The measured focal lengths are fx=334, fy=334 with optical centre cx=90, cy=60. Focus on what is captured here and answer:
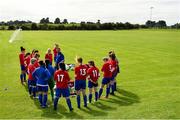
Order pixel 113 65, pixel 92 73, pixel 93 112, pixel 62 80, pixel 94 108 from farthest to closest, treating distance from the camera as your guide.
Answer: pixel 113 65 → pixel 92 73 → pixel 94 108 → pixel 93 112 → pixel 62 80

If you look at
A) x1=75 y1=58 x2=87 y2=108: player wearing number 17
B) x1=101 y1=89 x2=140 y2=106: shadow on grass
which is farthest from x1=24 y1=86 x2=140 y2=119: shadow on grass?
x1=75 y1=58 x2=87 y2=108: player wearing number 17

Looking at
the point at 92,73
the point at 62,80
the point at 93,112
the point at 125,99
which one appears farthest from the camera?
the point at 125,99

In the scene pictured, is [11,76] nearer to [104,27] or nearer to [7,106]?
[7,106]

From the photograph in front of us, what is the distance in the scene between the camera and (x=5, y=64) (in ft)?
107

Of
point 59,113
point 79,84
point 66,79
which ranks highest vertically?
point 66,79

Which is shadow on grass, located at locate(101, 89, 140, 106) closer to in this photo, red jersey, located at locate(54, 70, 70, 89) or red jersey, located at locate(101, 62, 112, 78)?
red jersey, located at locate(101, 62, 112, 78)

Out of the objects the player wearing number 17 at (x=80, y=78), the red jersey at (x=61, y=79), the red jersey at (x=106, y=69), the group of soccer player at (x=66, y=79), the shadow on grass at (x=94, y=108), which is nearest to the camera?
the shadow on grass at (x=94, y=108)

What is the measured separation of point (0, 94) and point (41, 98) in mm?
4059

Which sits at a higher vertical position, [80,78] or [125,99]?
[80,78]

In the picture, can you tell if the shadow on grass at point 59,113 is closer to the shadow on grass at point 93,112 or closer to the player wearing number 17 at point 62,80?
the shadow on grass at point 93,112

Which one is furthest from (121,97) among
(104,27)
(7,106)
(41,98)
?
(104,27)

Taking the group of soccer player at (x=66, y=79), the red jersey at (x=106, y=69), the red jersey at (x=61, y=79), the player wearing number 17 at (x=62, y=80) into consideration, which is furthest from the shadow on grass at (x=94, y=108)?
the red jersey at (x=106, y=69)

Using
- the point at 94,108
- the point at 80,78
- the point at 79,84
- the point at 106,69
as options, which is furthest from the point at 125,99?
the point at 80,78

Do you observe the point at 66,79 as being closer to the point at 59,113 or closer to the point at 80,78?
the point at 80,78
